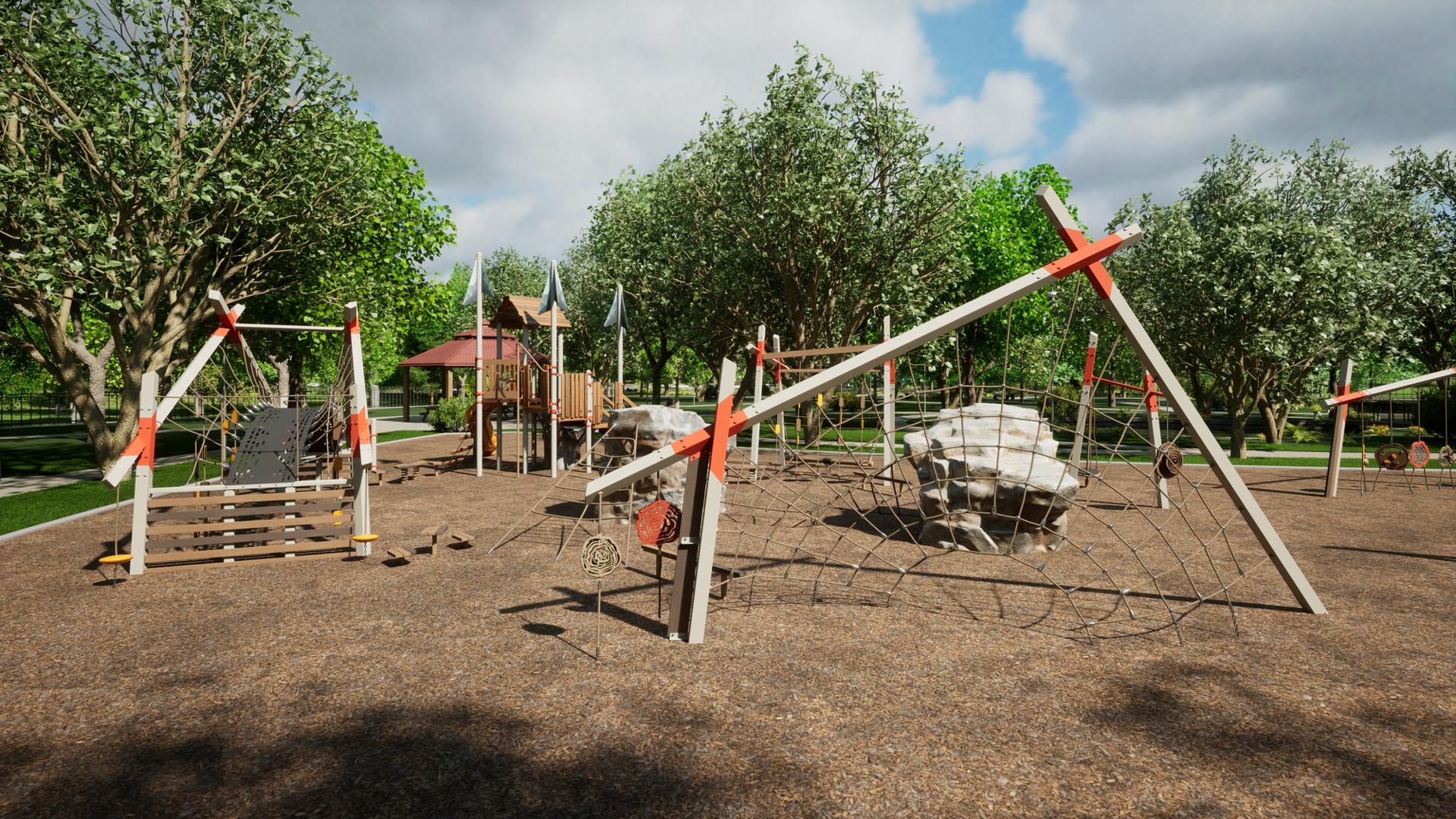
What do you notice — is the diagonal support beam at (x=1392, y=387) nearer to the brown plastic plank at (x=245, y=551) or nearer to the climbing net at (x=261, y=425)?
the brown plastic plank at (x=245, y=551)

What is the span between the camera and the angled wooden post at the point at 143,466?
24.7 ft

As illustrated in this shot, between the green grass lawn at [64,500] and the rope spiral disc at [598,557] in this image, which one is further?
the green grass lawn at [64,500]

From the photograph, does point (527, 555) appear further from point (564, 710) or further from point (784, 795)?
point (784, 795)

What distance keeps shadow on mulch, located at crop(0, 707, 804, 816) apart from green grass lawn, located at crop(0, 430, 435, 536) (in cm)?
632

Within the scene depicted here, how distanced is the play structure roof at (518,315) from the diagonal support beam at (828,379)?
43.3 feet

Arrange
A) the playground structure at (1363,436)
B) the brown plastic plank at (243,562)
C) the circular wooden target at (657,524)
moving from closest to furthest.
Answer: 1. the circular wooden target at (657,524)
2. the brown plastic plank at (243,562)
3. the playground structure at (1363,436)

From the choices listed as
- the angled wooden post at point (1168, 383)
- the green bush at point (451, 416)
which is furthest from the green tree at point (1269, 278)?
the green bush at point (451, 416)

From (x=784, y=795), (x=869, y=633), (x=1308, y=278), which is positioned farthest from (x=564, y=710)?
(x=1308, y=278)

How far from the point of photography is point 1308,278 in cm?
1820

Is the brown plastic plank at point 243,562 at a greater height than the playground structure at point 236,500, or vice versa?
the playground structure at point 236,500

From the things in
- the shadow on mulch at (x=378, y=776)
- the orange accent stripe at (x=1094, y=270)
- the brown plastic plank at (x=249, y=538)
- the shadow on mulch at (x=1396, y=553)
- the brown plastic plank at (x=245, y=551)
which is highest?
the orange accent stripe at (x=1094, y=270)

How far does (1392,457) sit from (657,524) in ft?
57.6

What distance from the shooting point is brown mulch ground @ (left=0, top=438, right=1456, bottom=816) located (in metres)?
3.52

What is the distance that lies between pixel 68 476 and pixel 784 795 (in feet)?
59.6
